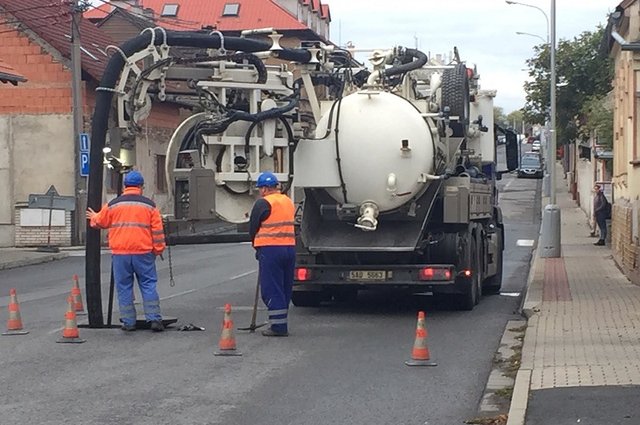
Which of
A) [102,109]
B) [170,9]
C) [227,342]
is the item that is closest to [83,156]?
[102,109]

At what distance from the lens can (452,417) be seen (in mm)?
8547

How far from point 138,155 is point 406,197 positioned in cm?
2564

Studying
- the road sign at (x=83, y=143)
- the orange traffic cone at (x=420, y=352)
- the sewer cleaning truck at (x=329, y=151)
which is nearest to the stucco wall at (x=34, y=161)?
the road sign at (x=83, y=143)

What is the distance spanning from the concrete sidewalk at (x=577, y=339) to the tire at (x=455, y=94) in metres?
2.50

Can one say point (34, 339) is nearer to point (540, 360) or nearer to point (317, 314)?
point (317, 314)

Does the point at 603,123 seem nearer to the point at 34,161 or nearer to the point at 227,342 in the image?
the point at 34,161

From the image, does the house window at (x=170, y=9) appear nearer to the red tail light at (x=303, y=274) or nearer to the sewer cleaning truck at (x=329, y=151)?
the sewer cleaning truck at (x=329, y=151)

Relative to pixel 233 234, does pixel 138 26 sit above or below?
above

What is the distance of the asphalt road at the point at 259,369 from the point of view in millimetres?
8609

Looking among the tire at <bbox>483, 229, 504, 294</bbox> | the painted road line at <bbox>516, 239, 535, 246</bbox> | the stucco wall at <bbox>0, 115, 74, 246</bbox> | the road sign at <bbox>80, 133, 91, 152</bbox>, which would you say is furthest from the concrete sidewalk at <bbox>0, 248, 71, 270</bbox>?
the painted road line at <bbox>516, 239, 535, 246</bbox>

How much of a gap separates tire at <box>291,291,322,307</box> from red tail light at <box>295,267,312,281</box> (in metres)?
0.89

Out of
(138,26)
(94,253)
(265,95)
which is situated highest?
(138,26)

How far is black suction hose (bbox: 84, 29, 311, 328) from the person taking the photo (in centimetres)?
1262

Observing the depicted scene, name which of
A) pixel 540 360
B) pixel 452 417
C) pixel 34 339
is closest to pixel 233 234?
pixel 34 339
